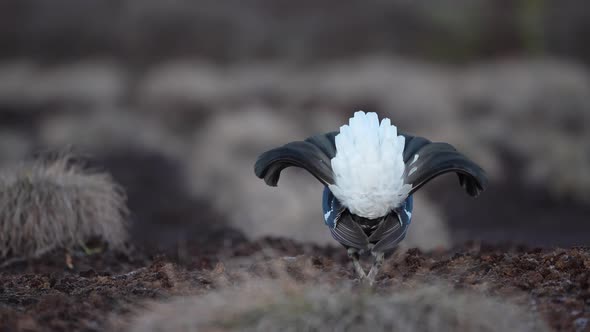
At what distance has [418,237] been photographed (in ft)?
27.9

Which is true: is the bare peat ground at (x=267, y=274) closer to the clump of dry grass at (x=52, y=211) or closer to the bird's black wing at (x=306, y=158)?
the clump of dry grass at (x=52, y=211)

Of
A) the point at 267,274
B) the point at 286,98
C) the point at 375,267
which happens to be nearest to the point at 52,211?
the point at 267,274

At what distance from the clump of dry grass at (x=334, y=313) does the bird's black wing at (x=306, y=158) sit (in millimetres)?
639

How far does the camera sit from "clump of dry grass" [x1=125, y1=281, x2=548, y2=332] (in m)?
3.59

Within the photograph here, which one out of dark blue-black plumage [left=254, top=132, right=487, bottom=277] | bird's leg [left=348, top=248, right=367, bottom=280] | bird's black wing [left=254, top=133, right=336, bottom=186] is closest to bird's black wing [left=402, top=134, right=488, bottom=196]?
dark blue-black plumage [left=254, top=132, right=487, bottom=277]

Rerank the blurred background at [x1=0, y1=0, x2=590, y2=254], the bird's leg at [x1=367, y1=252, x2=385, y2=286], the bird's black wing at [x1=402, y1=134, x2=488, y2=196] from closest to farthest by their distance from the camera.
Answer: the bird's black wing at [x1=402, y1=134, x2=488, y2=196], the bird's leg at [x1=367, y1=252, x2=385, y2=286], the blurred background at [x1=0, y1=0, x2=590, y2=254]

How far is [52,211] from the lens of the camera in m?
6.27

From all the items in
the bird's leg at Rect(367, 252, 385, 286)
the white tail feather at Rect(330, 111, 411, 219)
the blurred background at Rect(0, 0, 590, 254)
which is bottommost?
the bird's leg at Rect(367, 252, 385, 286)

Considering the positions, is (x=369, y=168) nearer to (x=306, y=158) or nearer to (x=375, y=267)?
(x=306, y=158)

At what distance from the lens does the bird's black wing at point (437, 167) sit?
4.02 meters

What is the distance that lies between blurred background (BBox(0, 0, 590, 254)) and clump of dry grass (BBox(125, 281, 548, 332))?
349 cm

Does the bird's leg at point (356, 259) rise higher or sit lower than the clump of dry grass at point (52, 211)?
lower

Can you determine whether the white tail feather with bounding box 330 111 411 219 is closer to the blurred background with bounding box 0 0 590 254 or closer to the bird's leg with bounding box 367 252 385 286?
the bird's leg with bounding box 367 252 385 286

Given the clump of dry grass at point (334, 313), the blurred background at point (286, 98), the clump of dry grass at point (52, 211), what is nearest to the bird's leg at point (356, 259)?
the clump of dry grass at point (334, 313)
